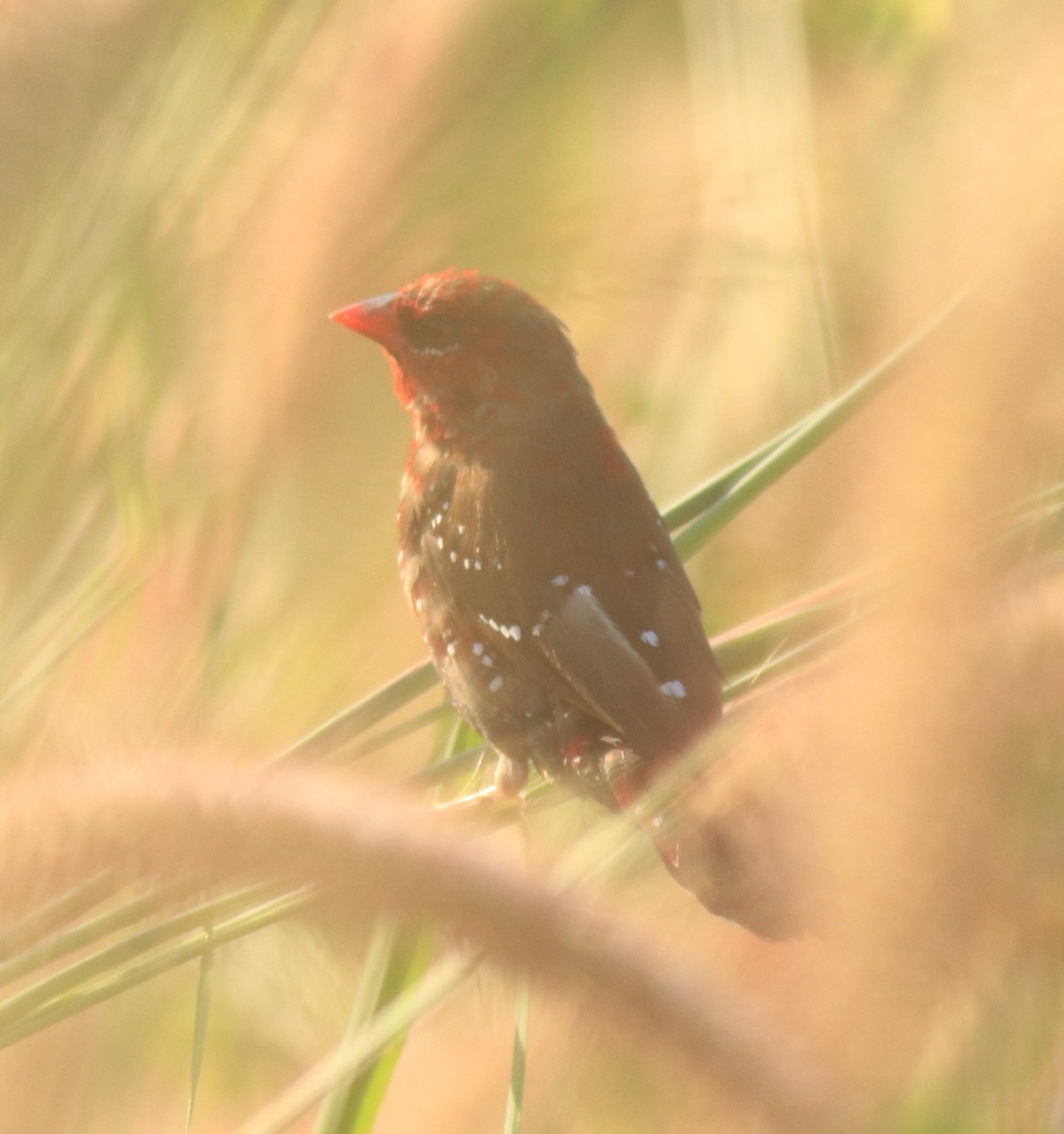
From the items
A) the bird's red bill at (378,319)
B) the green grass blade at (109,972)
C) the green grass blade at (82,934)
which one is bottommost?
the green grass blade at (109,972)

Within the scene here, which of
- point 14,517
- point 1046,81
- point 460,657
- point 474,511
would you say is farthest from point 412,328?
point 1046,81

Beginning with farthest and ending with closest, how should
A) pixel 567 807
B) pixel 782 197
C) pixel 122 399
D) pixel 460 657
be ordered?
pixel 460 657 → pixel 782 197 → pixel 567 807 → pixel 122 399

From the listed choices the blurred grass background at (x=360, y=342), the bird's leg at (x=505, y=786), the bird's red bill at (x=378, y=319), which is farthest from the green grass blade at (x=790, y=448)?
the bird's red bill at (x=378, y=319)

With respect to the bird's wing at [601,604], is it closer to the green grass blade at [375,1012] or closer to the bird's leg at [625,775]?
the bird's leg at [625,775]

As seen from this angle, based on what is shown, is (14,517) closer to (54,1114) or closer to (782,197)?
(54,1114)

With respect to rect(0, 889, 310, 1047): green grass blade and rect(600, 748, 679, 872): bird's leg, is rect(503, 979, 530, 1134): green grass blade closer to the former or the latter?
rect(0, 889, 310, 1047): green grass blade

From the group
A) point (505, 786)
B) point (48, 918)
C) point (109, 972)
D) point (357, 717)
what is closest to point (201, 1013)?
point (109, 972)

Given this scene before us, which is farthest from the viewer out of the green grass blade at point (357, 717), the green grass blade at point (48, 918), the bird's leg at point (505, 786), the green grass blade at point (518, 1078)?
the bird's leg at point (505, 786)
